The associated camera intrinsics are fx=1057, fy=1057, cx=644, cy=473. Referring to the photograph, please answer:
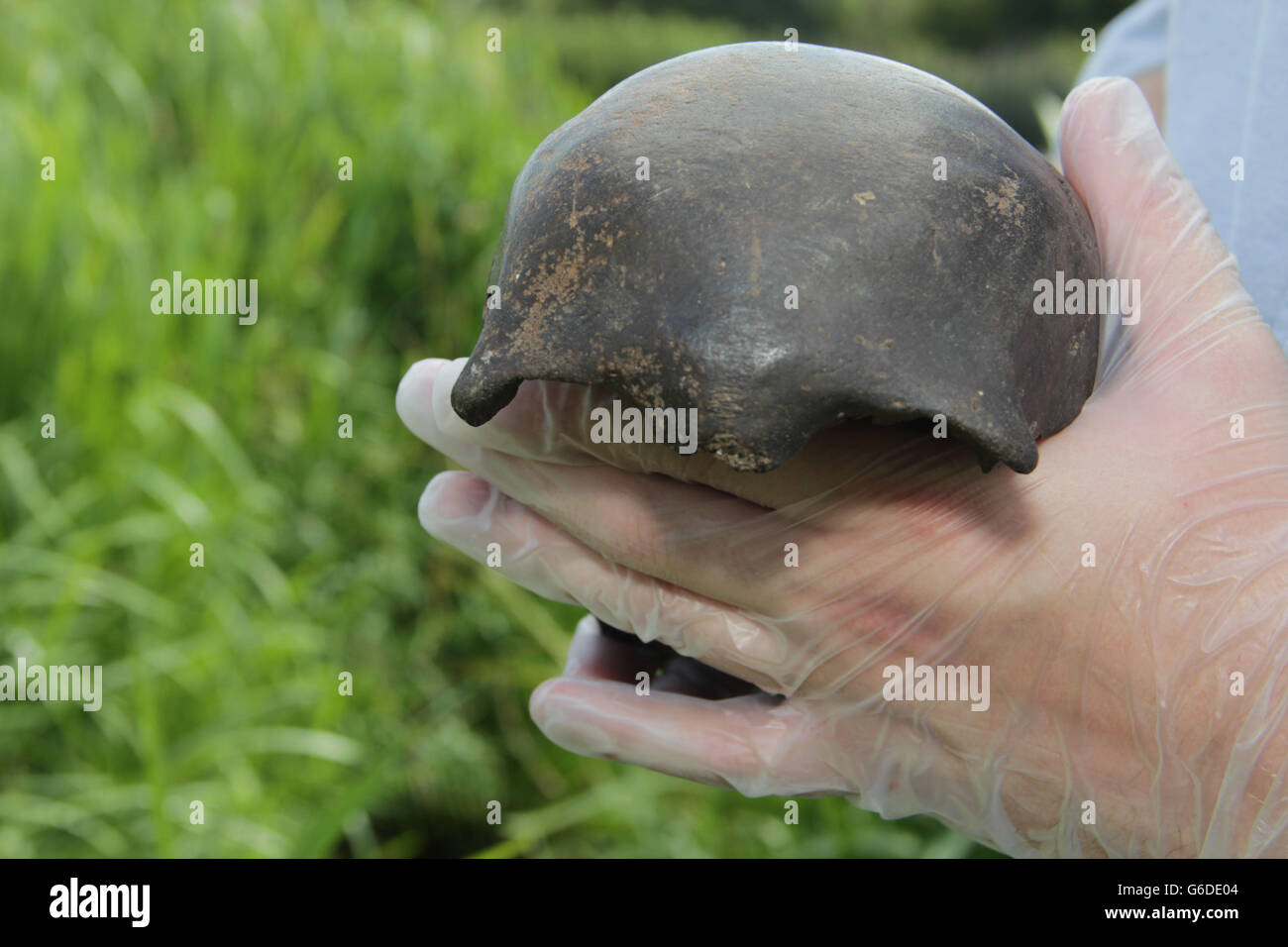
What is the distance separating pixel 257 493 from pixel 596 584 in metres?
1.71

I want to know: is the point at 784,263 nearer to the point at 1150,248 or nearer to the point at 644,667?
the point at 1150,248

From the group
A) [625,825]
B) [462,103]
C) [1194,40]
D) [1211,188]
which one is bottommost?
[625,825]

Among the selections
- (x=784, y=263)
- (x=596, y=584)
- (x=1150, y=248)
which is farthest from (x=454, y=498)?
(x=1150, y=248)

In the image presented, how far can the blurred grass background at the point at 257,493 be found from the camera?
239cm

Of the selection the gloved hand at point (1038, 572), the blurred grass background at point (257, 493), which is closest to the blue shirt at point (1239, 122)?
the gloved hand at point (1038, 572)

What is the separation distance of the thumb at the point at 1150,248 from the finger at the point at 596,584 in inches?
23.0

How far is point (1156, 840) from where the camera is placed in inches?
51.3

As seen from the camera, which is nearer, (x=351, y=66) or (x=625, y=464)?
(x=625, y=464)

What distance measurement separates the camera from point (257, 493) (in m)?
2.83

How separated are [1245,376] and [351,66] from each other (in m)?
3.94

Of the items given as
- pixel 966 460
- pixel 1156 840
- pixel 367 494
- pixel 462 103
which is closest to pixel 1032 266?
pixel 966 460

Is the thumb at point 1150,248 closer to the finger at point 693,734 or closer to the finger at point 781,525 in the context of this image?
the finger at point 781,525

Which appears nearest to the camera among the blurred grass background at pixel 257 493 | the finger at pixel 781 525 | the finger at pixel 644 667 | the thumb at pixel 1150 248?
the finger at pixel 781 525

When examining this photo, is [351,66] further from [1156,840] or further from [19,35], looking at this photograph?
[1156,840]
